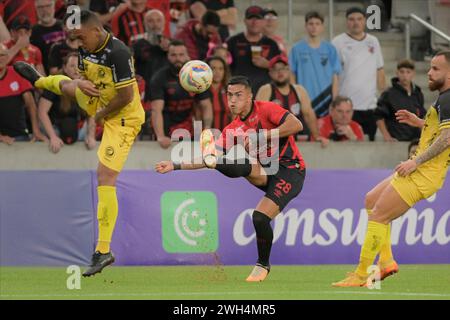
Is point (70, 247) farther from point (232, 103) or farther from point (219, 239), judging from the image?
point (232, 103)

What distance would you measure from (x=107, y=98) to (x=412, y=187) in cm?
369

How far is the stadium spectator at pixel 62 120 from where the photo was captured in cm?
1708

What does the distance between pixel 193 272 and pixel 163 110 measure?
346 cm

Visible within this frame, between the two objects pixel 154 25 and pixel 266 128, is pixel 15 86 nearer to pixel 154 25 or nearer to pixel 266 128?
pixel 154 25

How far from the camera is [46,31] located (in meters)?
18.0

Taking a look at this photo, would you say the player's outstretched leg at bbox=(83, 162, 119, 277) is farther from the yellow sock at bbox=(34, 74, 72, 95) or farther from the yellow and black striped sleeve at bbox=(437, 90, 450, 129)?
the yellow and black striped sleeve at bbox=(437, 90, 450, 129)

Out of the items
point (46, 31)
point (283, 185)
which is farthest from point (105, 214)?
point (46, 31)

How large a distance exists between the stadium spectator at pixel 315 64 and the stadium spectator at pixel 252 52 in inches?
15.5

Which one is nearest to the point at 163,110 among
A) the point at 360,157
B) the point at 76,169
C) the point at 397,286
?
the point at 76,169

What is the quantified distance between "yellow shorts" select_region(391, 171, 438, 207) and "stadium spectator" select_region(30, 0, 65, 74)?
708 centimetres

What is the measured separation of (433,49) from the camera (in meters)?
21.8

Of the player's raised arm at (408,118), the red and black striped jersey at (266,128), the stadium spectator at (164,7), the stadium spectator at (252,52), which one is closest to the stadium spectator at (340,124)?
the stadium spectator at (252,52)

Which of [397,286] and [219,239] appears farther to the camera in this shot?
[219,239]

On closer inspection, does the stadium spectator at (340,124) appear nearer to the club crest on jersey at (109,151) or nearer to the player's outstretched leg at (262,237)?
the player's outstretched leg at (262,237)
